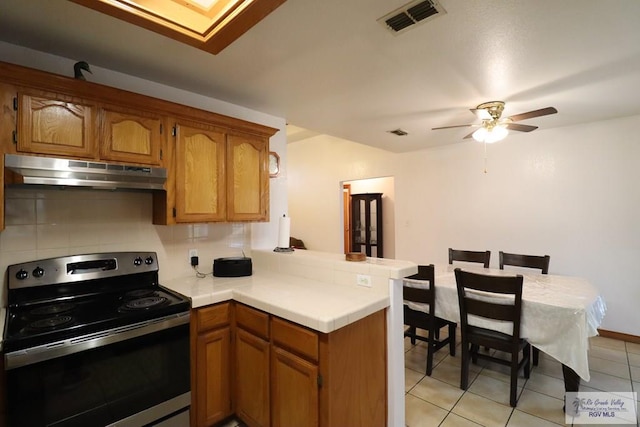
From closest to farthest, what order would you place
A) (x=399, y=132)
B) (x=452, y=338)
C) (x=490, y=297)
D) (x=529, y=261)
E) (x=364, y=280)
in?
(x=364, y=280) < (x=490, y=297) < (x=452, y=338) < (x=529, y=261) < (x=399, y=132)

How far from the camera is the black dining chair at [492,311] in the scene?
2.08 metres

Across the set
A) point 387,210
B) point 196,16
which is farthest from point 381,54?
→ point 387,210

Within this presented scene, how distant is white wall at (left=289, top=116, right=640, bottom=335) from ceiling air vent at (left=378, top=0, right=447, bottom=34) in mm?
3056

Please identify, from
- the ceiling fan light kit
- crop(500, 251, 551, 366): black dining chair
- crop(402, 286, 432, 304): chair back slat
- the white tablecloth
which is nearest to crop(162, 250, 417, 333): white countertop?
crop(402, 286, 432, 304): chair back slat

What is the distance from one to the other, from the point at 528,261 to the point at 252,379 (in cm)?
290

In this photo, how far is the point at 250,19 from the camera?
4.66ft

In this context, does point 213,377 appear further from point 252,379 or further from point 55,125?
point 55,125

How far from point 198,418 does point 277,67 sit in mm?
2264

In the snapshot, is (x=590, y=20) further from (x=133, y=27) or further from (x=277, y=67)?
(x=133, y=27)

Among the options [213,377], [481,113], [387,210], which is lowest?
[213,377]

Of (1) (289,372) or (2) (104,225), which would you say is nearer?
(1) (289,372)

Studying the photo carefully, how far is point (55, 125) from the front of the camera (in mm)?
1578

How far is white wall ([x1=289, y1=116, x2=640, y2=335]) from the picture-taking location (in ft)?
10.7

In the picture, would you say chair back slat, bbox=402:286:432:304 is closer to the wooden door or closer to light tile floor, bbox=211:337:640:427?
light tile floor, bbox=211:337:640:427
